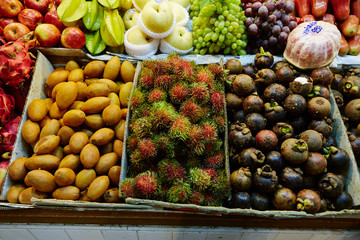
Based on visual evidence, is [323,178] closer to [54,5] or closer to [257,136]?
[257,136]

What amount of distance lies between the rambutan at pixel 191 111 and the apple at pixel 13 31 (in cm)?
127

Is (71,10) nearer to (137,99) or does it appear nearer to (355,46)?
(137,99)

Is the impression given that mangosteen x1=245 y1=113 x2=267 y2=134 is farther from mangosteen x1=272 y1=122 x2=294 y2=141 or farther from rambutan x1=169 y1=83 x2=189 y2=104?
rambutan x1=169 y1=83 x2=189 y2=104

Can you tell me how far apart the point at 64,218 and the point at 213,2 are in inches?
61.6

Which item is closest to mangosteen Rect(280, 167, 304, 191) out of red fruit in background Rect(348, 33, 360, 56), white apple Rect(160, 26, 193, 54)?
white apple Rect(160, 26, 193, 54)

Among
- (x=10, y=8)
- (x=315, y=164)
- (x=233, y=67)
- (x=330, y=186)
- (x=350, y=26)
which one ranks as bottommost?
(x=330, y=186)

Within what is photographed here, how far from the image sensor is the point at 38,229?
50.1 inches

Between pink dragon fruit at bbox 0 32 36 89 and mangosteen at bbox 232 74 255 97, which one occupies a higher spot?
pink dragon fruit at bbox 0 32 36 89

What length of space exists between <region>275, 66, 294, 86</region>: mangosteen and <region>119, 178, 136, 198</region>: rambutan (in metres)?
0.98

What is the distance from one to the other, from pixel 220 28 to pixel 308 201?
3.72 ft

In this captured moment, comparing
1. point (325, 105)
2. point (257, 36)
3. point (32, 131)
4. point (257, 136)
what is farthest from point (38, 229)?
point (257, 36)

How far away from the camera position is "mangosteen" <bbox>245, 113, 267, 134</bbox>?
117 cm

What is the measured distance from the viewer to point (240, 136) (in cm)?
115

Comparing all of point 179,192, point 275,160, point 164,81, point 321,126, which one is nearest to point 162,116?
point 164,81
